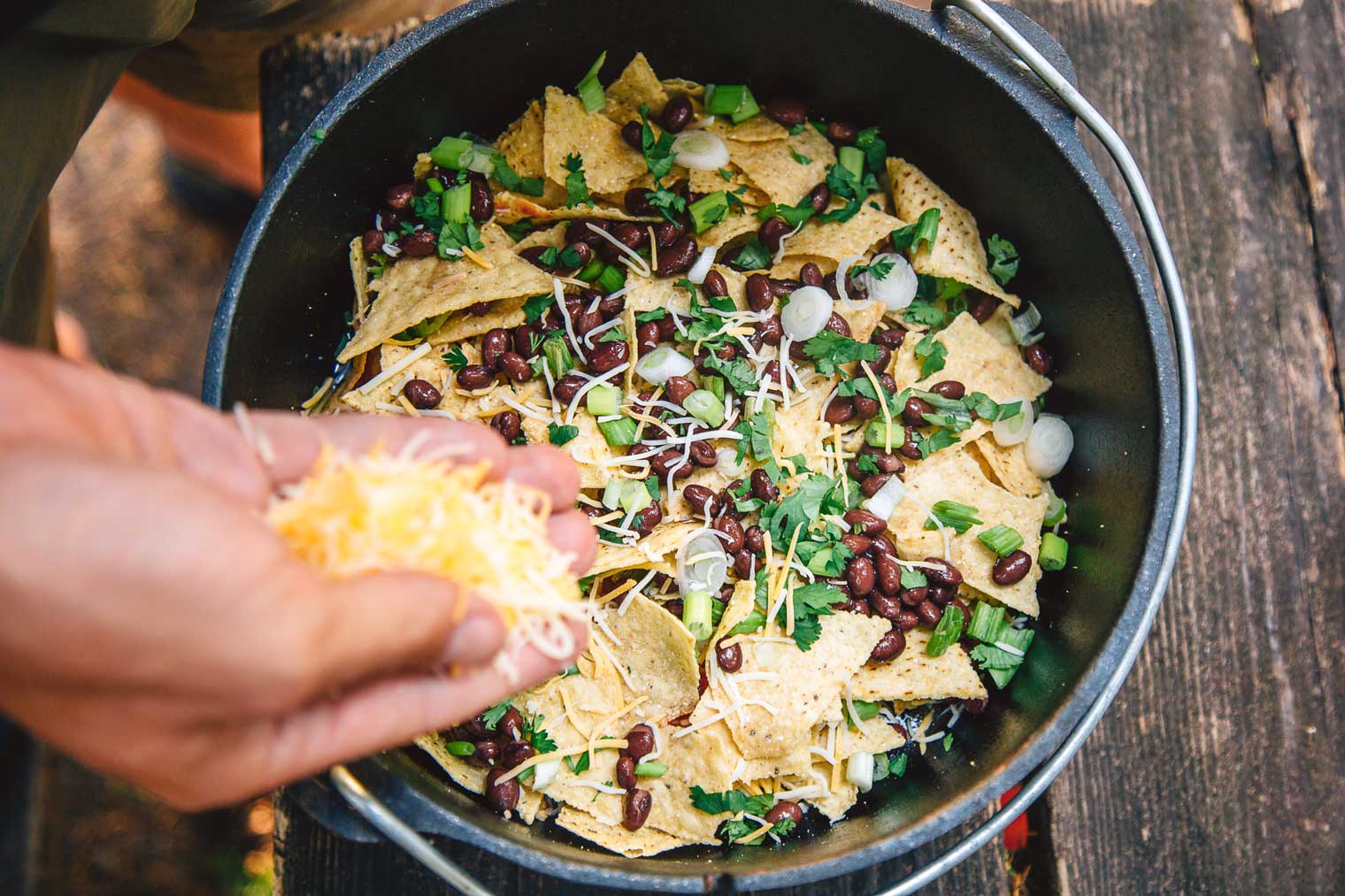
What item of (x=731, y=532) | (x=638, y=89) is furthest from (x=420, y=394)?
(x=638, y=89)

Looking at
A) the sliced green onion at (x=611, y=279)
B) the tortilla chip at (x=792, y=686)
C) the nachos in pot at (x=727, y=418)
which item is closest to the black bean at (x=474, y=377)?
the nachos in pot at (x=727, y=418)

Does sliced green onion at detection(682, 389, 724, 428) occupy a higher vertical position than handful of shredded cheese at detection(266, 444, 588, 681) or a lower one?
higher

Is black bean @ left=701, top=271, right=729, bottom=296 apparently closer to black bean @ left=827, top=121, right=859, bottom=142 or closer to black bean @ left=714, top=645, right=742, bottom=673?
black bean @ left=827, top=121, right=859, bottom=142

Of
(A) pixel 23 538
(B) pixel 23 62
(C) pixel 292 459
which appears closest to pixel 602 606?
(C) pixel 292 459

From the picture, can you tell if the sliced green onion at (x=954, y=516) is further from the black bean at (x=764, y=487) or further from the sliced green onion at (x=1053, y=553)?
the black bean at (x=764, y=487)

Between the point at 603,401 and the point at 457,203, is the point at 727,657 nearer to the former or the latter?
the point at 603,401

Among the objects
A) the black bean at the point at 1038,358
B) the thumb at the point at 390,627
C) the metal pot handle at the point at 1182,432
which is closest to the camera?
the thumb at the point at 390,627

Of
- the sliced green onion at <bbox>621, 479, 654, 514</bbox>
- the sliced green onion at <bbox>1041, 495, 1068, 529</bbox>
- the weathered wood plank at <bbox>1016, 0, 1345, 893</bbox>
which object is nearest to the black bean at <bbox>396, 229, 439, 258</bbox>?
the sliced green onion at <bbox>621, 479, 654, 514</bbox>
